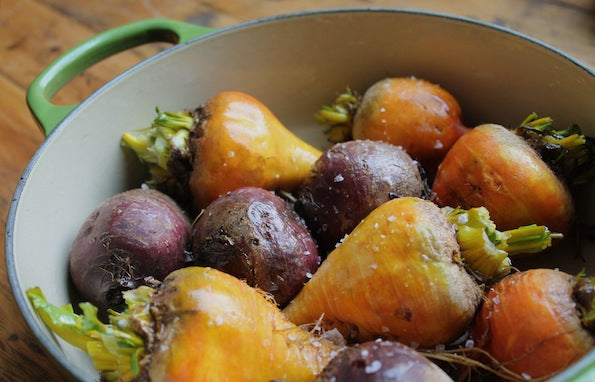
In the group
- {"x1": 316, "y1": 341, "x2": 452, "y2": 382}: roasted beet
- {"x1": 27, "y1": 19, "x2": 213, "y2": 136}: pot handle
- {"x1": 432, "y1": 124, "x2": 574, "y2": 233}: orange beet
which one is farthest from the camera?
{"x1": 27, "y1": 19, "x2": 213, "y2": 136}: pot handle

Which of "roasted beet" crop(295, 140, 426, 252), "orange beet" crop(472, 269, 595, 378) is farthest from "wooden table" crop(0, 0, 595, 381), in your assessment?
"orange beet" crop(472, 269, 595, 378)

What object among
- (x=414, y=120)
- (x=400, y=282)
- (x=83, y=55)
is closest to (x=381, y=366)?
(x=400, y=282)

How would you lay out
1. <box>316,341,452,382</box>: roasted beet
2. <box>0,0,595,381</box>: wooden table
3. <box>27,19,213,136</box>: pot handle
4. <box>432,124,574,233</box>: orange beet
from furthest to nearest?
<box>0,0,595,381</box>: wooden table, <box>27,19,213,136</box>: pot handle, <box>432,124,574,233</box>: orange beet, <box>316,341,452,382</box>: roasted beet

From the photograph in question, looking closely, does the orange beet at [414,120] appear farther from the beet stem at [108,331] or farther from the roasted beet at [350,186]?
the beet stem at [108,331]

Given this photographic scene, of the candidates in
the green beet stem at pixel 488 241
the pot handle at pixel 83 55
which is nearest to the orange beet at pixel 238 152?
the pot handle at pixel 83 55

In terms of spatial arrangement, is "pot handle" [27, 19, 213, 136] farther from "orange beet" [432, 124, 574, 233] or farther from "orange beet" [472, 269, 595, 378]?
"orange beet" [472, 269, 595, 378]

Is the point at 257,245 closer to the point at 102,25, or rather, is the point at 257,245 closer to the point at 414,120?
the point at 414,120

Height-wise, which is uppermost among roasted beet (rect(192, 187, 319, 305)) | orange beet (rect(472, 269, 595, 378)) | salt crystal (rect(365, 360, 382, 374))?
orange beet (rect(472, 269, 595, 378))
